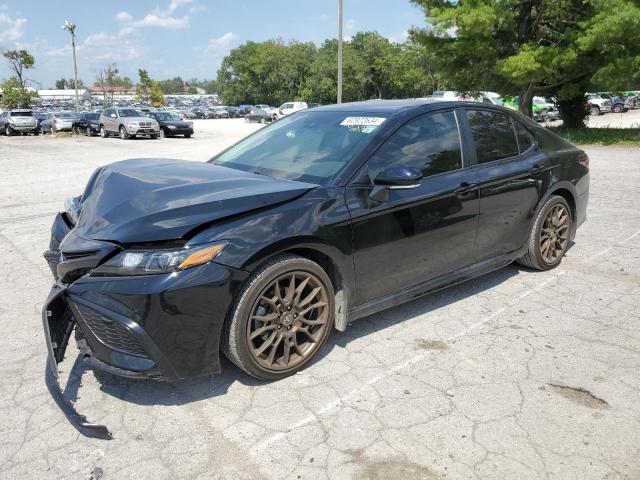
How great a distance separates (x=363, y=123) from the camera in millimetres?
3641

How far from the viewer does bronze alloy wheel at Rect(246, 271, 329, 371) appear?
9.59 ft

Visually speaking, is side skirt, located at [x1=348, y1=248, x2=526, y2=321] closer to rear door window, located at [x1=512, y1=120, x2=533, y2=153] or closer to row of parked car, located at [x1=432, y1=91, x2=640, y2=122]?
rear door window, located at [x1=512, y1=120, x2=533, y2=153]

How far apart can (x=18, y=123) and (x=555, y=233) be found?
115 feet

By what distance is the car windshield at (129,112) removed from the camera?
26500 millimetres

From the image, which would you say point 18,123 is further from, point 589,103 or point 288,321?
point 589,103

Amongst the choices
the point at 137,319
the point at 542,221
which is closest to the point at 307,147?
the point at 137,319

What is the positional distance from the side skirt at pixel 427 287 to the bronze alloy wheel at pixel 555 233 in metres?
0.43

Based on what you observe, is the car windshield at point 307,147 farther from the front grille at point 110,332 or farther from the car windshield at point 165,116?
the car windshield at point 165,116

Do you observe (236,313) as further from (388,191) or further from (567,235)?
(567,235)

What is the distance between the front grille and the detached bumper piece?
0.46 ft

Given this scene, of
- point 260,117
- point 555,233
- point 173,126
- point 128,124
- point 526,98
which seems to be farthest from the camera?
point 260,117

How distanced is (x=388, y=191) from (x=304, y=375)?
1.27m

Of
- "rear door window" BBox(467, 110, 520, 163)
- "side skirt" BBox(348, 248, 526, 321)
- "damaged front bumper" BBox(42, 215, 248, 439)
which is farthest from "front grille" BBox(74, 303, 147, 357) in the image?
"rear door window" BBox(467, 110, 520, 163)

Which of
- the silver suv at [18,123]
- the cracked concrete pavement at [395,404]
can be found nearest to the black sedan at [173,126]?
the silver suv at [18,123]
